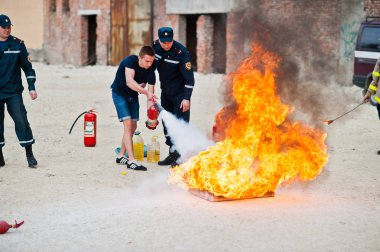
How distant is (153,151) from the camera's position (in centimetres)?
914

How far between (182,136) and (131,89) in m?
0.95

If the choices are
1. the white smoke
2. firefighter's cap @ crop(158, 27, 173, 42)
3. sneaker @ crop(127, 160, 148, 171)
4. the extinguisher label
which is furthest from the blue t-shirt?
the extinguisher label

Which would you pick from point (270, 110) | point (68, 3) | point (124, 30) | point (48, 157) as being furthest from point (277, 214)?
point (68, 3)

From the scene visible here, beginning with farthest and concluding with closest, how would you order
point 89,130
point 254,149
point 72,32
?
point 72,32
point 89,130
point 254,149

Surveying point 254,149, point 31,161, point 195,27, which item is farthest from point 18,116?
point 195,27

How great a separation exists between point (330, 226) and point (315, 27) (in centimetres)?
1861

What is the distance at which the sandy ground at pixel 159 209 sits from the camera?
5.32 m

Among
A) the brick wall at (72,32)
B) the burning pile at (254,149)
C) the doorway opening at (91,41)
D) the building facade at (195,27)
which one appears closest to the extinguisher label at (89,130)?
the burning pile at (254,149)

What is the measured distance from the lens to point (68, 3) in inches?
1449

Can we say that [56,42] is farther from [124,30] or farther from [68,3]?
[124,30]

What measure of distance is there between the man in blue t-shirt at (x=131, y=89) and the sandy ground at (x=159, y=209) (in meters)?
0.37

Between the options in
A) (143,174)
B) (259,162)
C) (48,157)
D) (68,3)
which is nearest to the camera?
(259,162)

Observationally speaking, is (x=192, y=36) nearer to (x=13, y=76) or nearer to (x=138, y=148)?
(x=138, y=148)

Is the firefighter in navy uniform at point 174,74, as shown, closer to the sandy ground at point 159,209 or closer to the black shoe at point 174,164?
the black shoe at point 174,164
